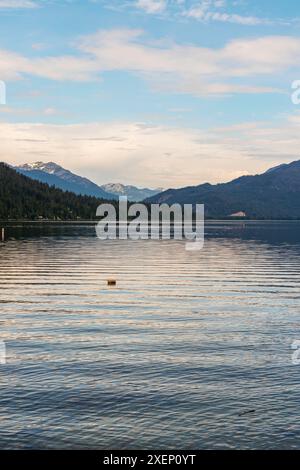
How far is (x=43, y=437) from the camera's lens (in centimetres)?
2320

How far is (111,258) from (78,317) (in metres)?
72.5

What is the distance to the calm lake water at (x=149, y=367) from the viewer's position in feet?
78.3

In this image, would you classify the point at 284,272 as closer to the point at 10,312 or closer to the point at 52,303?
the point at 52,303

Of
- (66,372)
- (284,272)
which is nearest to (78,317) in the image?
(66,372)

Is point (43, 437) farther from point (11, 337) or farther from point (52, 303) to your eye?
point (52, 303)

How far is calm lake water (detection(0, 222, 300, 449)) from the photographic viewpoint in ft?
78.3

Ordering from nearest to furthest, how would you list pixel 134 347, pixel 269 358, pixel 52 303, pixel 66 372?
pixel 66 372, pixel 269 358, pixel 134 347, pixel 52 303

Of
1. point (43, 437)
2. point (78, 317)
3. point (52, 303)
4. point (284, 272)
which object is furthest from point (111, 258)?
point (43, 437)

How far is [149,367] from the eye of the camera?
33.6 m

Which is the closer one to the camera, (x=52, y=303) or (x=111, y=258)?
(x=52, y=303)
